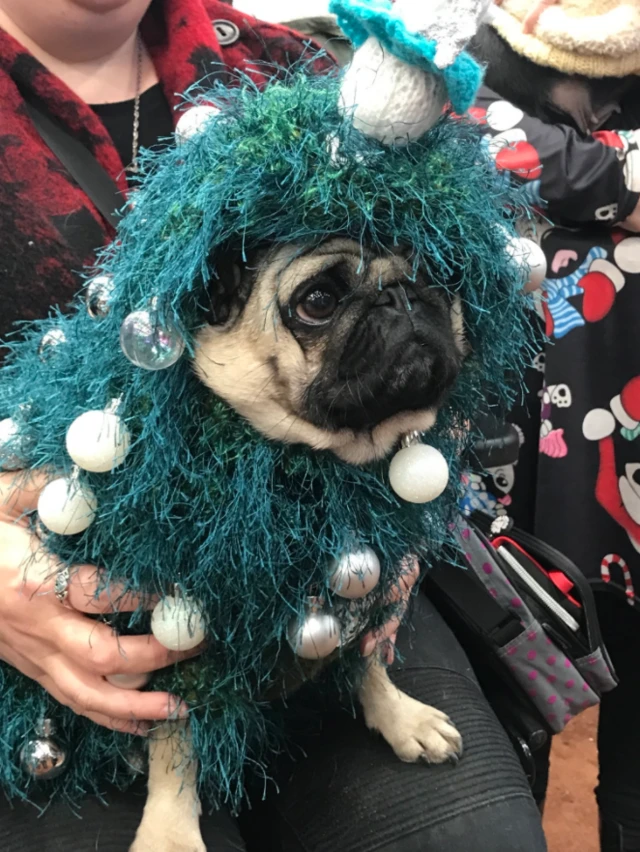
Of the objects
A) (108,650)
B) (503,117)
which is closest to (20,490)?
(108,650)

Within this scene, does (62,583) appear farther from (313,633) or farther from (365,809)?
(365,809)

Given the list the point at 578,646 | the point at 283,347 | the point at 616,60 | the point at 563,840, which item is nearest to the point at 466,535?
the point at 578,646

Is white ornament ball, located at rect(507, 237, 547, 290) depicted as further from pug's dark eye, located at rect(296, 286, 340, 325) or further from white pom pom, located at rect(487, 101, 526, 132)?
white pom pom, located at rect(487, 101, 526, 132)

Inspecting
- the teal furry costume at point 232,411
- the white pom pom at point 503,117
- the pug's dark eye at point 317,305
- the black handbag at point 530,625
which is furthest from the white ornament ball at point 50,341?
the white pom pom at point 503,117

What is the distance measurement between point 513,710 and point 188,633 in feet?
1.89

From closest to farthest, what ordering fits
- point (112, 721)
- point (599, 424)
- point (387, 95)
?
1. point (387, 95)
2. point (112, 721)
3. point (599, 424)

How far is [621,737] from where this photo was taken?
1.11 meters

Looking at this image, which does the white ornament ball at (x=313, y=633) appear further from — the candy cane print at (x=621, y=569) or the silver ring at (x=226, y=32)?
the silver ring at (x=226, y=32)

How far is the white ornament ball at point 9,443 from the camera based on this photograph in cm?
62

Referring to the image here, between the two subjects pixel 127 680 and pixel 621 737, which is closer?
pixel 127 680

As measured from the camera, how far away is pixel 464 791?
0.71 metres

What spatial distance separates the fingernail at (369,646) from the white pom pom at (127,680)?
0.22 metres

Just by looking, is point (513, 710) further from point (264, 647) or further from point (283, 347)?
point (283, 347)

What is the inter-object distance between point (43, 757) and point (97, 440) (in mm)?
354
